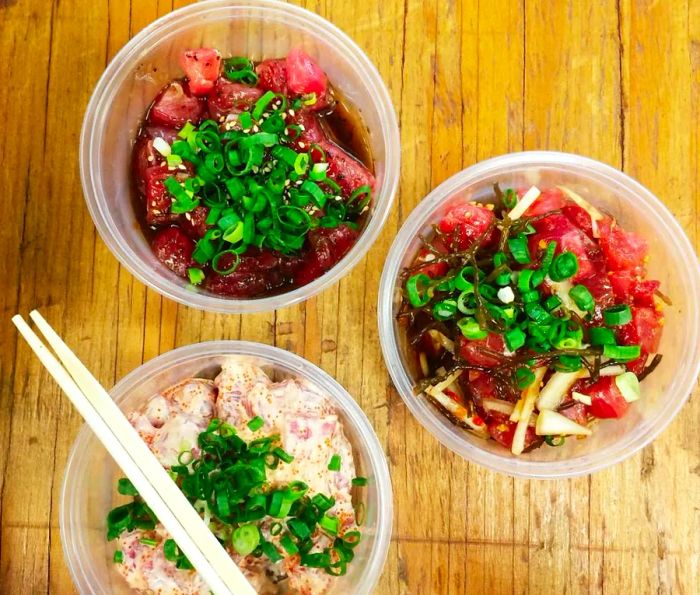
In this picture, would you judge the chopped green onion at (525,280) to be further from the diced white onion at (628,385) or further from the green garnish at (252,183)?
the green garnish at (252,183)

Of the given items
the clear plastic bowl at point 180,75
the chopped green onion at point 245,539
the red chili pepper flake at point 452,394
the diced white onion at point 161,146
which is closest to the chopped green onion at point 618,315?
the red chili pepper flake at point 452,394

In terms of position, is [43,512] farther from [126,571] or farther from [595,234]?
[595,234]

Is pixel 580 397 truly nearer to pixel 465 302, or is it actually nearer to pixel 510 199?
pixel 465 302

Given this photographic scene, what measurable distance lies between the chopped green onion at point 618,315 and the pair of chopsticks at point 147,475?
113 centimetres

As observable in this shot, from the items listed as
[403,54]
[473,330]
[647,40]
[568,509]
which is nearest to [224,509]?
[473,330]

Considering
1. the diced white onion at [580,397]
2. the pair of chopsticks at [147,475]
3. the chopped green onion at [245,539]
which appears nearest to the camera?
the pair of chopsticks at [147,475]

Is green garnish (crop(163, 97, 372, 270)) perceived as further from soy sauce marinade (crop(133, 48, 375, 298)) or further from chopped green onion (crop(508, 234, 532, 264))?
chopped green onion (crop(508, 234, 532, 264))

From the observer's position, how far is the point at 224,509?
182 cm

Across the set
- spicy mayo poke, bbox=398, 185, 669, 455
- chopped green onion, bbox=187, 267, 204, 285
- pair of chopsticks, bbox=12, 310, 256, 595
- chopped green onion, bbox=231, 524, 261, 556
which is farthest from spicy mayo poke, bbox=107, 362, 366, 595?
spicy mayo poke, bbox=398, 185, 669, 455

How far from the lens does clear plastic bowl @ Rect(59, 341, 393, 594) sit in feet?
6.59

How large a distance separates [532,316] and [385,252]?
520 mm

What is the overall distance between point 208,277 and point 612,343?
110 centimetres

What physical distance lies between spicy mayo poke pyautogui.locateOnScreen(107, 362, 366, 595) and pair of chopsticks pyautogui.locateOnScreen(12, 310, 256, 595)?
0.36ft

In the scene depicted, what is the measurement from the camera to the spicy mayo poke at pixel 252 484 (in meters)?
1.87
